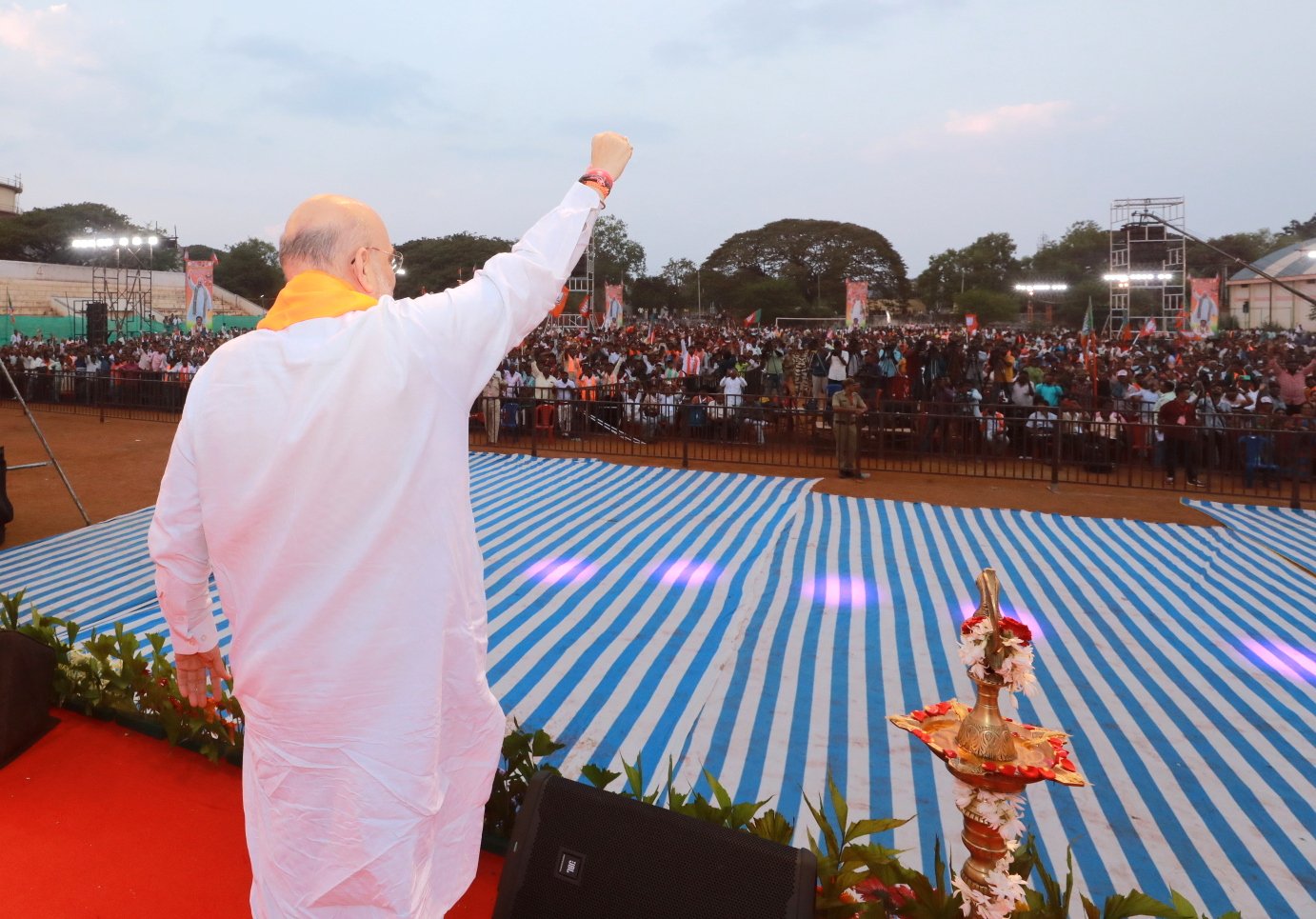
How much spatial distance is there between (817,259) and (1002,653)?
273 ft

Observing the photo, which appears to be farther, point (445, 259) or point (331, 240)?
point (445, 259)

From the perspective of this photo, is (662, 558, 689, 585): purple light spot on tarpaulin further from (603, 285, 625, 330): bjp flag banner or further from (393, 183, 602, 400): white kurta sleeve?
(603, 285, 625, 330): bjp flag banner

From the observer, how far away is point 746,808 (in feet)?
8.39

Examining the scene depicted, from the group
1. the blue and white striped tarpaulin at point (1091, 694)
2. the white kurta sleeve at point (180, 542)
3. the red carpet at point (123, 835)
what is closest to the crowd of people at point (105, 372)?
the red carpet at point (123, 835)

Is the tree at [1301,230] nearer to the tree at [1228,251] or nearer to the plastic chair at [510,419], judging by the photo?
the tree at [1228,251]

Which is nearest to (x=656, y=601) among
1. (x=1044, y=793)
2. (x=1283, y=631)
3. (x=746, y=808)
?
(x=1044, y=793)

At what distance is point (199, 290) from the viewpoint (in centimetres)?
2314

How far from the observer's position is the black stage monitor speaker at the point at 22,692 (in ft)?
11.2

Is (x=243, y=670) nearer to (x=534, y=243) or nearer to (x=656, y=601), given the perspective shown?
(x=534, y=243)

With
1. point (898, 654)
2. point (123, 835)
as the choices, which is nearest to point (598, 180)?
point (123, 835)

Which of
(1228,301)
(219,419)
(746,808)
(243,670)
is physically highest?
(1228,301)

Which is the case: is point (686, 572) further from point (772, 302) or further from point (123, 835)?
point (772, 302)

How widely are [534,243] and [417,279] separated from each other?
82.9 meters

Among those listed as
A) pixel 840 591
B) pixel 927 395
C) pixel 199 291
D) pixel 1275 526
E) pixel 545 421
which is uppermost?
pixel 199 291
